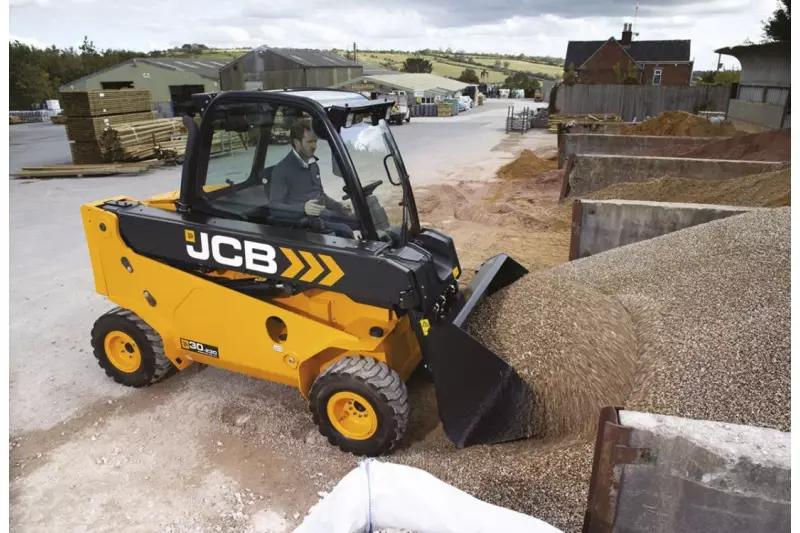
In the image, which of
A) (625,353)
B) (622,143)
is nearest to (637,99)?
(622,143)

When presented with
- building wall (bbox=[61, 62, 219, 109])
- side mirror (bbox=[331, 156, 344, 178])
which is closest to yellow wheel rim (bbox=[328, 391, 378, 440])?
side mirror (bbox=[331, 156, 344, 178])

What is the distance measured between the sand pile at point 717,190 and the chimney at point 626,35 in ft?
152

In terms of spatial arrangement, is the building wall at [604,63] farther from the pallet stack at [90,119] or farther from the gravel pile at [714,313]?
the gravel pile at [714,313]

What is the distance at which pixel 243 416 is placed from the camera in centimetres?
397

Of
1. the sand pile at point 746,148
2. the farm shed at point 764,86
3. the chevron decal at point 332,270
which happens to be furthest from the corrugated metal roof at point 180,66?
the chevron decal at point 332,270

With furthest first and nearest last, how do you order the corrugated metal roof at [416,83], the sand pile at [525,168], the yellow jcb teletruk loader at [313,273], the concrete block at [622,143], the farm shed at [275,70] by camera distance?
the farm shed at [275,70]
the corrugated metal roof at [416,83]
the sand pile at [525,168]
the concrete block at [622,143]
the yellow jcb teletruk loader at [313,273]

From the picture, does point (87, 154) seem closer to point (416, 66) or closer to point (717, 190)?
point (717, 190)

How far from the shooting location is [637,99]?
25.0 meters

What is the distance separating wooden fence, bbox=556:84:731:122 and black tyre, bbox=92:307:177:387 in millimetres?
25013

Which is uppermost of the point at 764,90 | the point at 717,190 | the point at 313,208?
the point at 764,90

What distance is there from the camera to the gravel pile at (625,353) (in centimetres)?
283

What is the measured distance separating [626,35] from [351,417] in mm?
53368

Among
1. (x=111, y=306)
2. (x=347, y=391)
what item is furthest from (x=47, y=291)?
(x=347, y=391)

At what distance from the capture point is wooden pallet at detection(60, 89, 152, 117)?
15.0 metres
